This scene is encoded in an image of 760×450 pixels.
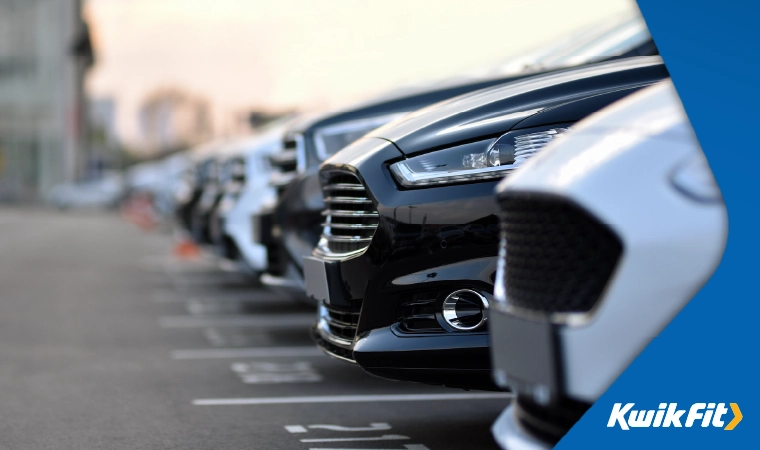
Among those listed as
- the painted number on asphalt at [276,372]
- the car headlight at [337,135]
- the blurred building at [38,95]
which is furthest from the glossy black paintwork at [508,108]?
the blurred building at [38,95]

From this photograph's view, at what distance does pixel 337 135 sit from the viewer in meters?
6.91

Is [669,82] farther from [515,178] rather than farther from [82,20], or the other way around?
[82,20]

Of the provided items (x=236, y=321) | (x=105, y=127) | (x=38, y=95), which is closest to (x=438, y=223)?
(x=236, y=321)

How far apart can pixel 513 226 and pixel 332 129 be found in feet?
13.8

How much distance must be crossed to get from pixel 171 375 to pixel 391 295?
2573 mm

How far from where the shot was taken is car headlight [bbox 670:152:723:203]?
8.13 feet

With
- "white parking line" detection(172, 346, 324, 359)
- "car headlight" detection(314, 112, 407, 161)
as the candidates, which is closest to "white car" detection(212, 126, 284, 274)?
"white parking line" detection(172, 346, 324, 359)

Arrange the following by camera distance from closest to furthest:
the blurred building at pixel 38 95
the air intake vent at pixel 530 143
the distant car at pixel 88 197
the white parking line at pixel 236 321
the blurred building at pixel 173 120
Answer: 1. the air intake vent at pixel 530 143
2. the white parking line at pixel 236 321
3. the distant car at pixel 88 197
4. the blurred building at pixel 38 95
5. the blurred building at pixel 173 120

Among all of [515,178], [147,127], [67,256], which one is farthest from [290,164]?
[147,127]

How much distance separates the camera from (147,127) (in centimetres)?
11531

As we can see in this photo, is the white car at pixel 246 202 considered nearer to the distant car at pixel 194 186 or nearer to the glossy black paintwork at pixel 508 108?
the distant car at pixel 194 186

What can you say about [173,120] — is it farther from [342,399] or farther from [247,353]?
[342,399]

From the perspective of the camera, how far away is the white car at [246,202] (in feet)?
29.4

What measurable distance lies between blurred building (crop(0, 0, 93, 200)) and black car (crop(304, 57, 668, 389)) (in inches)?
2683
